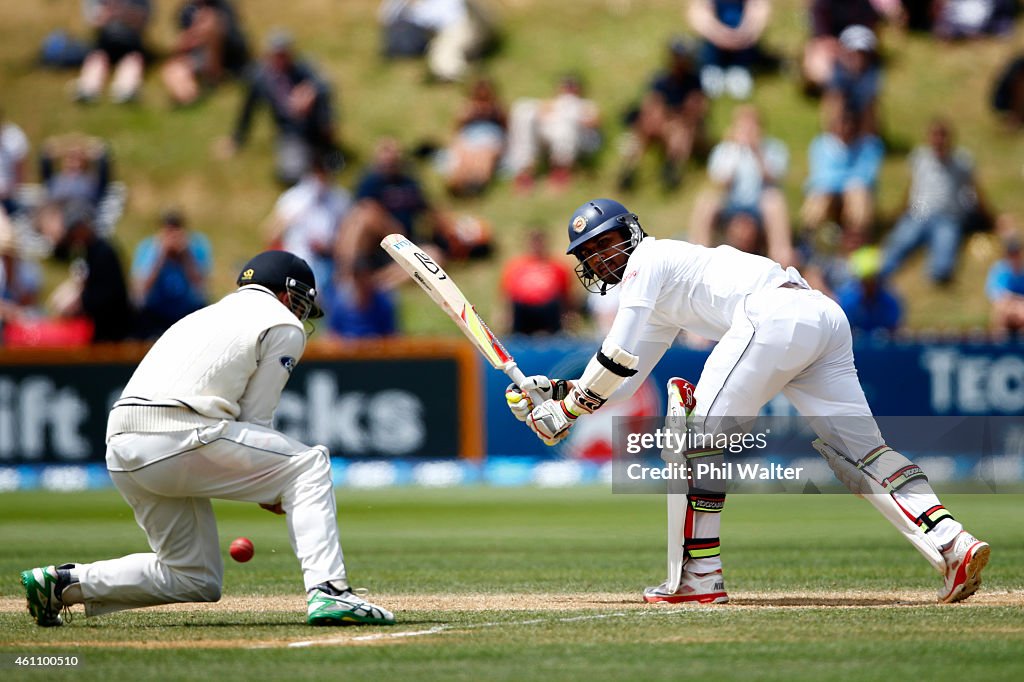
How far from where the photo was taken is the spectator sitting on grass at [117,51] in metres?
26.8

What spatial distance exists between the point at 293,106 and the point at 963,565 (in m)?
17.6

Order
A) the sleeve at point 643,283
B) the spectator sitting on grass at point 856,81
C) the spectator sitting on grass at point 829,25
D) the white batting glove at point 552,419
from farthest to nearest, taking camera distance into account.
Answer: the spectator sitting on grass at point 829,25 → the spectator sitting on grass at point 856,81 → the white batting glove at point 552,419 → the sleeve at point 643,283

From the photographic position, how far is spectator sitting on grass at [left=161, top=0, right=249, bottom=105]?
25812 millimetres

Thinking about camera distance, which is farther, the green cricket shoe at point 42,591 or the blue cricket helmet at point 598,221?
the blue cricket helmet at point 598,221

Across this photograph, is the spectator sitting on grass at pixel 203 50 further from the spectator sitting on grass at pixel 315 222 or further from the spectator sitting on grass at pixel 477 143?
the spectator sitting on grass at pixel 315 222

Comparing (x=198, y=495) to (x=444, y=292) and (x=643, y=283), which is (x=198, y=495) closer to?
(x=444, y=292)

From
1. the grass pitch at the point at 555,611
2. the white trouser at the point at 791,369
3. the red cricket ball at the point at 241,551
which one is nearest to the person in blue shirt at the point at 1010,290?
the grass pitch at the point at 555,611

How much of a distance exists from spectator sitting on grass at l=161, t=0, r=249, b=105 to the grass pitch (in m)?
13.6

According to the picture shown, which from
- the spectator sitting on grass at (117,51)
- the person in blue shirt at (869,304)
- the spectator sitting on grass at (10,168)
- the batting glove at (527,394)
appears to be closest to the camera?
the batting glove at (527,394)

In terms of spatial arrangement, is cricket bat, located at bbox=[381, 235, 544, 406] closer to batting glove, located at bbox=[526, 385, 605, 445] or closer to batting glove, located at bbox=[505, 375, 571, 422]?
batting glove, located at bbox=[505, 375, 571, 422]

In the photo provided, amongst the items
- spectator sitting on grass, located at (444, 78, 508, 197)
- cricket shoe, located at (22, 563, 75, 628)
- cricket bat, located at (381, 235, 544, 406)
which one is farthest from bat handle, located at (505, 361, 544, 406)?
spectator sitting on grass, located at (444, 78, 508, 197)

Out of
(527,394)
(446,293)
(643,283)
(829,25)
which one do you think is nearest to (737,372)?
(643,283)

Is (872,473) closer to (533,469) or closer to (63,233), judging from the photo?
(533,469)

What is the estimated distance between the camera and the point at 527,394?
8672mm
